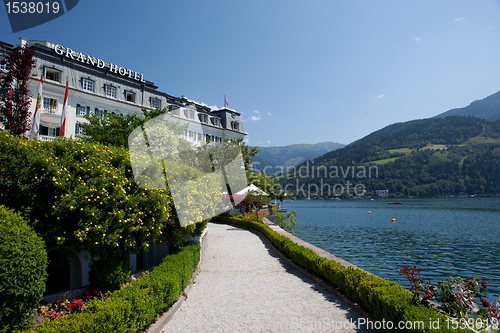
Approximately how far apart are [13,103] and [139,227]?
14937 millimetres

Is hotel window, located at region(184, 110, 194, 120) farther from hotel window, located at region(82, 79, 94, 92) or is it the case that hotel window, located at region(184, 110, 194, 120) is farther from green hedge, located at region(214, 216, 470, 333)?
green hedge, located at region(214, 216, 470, 333)

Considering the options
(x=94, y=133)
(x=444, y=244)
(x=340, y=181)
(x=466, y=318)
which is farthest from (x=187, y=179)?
(x=340, y=181)

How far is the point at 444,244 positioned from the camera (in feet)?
80.2

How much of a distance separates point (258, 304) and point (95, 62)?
3876 centimetres

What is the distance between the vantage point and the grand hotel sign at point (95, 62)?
32531 millimetres

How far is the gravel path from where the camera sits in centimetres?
636

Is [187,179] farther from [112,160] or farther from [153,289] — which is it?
[153,289]

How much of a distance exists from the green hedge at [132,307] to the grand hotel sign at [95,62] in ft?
115

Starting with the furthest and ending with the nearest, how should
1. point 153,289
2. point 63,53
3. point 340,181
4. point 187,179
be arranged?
point 340,181, point 63,53, point 187,179, point 153,289

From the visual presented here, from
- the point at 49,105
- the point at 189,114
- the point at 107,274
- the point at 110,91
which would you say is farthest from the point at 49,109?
the point at 107,274

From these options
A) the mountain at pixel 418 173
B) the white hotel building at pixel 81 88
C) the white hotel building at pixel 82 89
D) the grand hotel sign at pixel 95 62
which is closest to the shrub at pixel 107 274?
the white hotel building at pixel 81 88

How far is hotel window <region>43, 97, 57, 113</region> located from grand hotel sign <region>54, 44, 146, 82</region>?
5.63 m

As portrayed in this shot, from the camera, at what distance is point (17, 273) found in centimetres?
454

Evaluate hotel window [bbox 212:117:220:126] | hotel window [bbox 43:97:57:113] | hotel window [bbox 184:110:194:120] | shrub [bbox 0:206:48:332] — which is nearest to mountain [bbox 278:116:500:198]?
hotel window [bbox 212:117:220:126]
